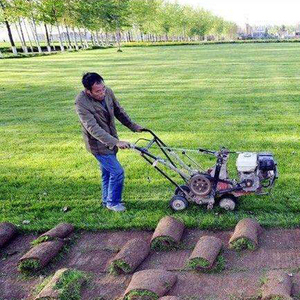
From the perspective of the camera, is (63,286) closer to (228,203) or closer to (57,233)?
(57,233)

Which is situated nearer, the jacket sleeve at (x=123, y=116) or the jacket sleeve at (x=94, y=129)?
the jacket sleeve at (x=94, y=129)

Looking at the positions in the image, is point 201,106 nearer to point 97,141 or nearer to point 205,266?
point 97,141

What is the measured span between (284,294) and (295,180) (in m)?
3.01

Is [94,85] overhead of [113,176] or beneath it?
overhead

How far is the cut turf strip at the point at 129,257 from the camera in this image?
13.1 feet

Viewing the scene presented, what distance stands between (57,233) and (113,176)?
1.03m

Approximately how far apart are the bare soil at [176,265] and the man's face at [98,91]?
1.63 metres

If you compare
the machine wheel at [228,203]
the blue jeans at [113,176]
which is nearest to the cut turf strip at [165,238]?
the machine wheel at [228,203]

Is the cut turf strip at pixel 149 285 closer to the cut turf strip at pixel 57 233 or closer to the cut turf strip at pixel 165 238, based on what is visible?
the cut turf strip at pixel 165 238

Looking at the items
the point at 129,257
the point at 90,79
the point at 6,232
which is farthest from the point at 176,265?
the point at 90,79

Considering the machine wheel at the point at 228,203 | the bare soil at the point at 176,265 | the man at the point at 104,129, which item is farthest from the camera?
the machine wheel at the point at 228,203

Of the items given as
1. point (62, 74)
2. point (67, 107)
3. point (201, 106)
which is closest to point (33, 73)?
point (62, 74)

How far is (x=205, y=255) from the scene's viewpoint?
3.92 m

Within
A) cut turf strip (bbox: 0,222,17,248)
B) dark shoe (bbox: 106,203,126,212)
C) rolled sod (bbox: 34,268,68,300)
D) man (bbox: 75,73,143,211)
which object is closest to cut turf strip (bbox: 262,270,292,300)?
rolled sod (bbox: 34,268,68,300)
